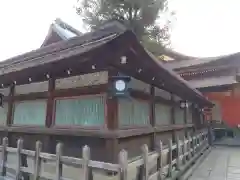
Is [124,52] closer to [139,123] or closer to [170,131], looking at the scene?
[139,123]

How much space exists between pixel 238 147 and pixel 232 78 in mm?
4248

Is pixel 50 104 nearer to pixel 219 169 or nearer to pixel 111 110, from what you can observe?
pixel 111 110

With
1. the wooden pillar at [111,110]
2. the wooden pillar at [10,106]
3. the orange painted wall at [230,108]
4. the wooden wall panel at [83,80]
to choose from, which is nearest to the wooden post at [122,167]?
the wooden pillar at [111,110]

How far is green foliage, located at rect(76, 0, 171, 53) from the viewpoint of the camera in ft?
51.8

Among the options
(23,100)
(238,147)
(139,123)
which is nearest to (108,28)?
(139,123)

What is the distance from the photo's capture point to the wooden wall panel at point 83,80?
4.45 meters

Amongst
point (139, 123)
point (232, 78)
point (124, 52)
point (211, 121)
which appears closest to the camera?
point (124, 52)

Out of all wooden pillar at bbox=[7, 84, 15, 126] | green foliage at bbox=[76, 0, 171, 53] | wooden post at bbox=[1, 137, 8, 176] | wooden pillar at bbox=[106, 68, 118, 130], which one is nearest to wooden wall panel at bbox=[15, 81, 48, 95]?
wooden pillar at bbox=[7, 84, 15, 126]

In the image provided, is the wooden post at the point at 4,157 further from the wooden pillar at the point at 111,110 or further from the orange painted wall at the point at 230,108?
the orange painted wall at the point at 230,108

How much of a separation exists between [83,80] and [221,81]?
39.1 ft

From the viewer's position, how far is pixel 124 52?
3.84 m

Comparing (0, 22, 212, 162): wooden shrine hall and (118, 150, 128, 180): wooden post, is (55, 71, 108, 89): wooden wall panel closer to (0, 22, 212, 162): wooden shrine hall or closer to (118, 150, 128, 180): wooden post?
(0, 22, 212, 162): wooden shrine hall

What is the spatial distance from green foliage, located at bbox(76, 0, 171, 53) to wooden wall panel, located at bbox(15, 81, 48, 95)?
10187 mm

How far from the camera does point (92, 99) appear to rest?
4609mm
